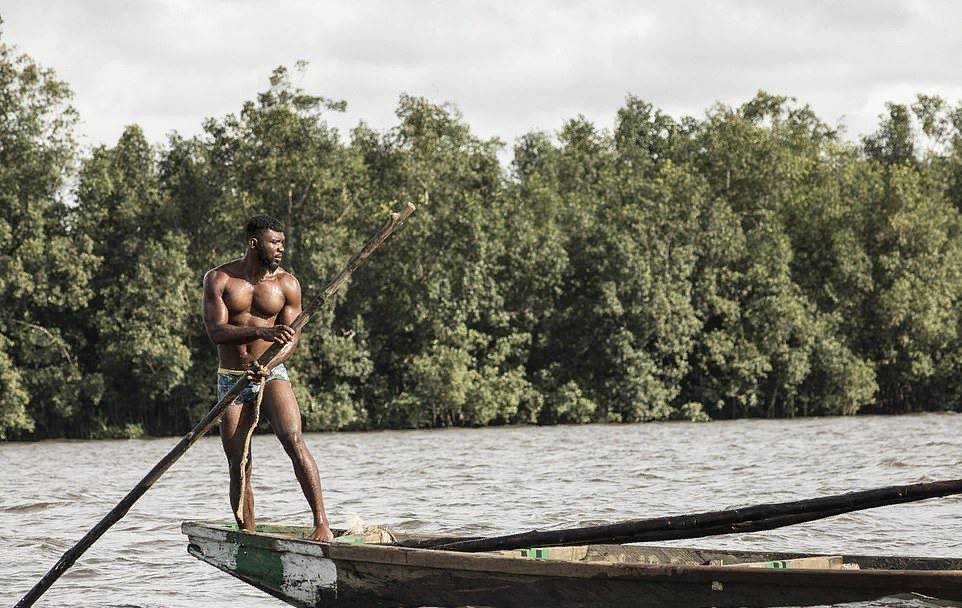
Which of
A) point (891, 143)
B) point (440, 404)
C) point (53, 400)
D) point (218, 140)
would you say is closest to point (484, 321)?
point (440, 404)

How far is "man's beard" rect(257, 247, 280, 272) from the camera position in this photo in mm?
9516

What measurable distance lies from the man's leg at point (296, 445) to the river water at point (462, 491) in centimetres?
123

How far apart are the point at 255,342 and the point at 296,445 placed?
80 centimetres

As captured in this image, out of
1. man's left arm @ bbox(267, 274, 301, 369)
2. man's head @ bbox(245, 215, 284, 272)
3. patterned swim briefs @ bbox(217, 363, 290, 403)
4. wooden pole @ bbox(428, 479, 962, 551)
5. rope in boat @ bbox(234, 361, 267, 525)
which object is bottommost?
wooden pole @ bbox(428, 479, 962, 551)

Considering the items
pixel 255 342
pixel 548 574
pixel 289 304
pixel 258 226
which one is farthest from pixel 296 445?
pixel 548 574

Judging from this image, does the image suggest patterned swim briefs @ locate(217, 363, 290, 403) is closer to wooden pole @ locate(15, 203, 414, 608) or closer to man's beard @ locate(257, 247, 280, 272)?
wooden pole @ locate(15, 203, 414, 608)

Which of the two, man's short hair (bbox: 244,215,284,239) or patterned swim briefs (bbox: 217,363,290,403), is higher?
man's short hair (bbox: 244,215,284,239)

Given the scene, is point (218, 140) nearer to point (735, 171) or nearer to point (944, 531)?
point (735, 171)

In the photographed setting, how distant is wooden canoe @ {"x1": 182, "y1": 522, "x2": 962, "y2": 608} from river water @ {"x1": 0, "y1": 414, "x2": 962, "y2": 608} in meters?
0.61

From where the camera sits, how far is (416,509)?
16875 millimetres

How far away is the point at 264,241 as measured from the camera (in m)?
9.51

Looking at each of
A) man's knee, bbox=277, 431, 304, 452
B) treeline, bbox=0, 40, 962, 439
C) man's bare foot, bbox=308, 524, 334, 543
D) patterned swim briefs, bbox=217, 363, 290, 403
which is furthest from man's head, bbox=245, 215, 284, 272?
treeline, bbox=0, 40, 962, 439

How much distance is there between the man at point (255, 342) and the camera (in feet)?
31.0

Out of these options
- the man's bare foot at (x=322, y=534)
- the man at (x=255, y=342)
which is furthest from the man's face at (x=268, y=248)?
the man's bare foot at (x=322, y=534)
